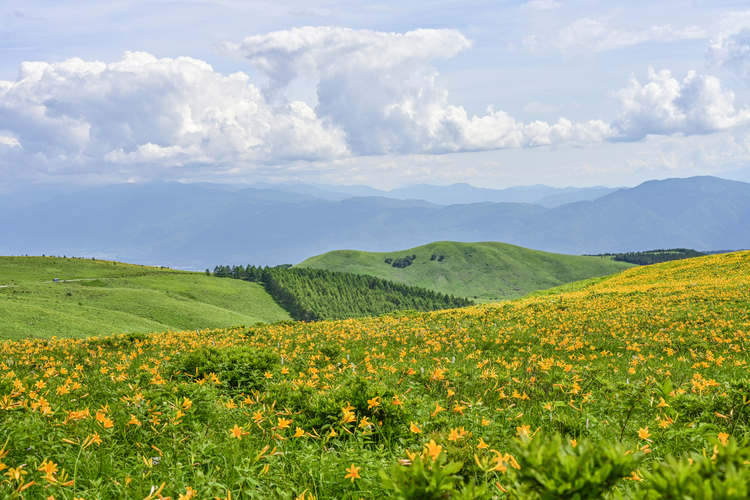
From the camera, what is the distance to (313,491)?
144 inches

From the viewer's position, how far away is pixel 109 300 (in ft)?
250

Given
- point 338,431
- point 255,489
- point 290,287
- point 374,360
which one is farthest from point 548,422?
point 290,287

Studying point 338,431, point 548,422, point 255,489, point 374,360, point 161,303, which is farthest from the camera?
point 161,303

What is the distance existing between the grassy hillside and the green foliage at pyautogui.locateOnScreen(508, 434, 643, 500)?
51.4m

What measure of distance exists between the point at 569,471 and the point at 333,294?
164 metres

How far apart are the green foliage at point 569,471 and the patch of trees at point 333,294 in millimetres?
133461

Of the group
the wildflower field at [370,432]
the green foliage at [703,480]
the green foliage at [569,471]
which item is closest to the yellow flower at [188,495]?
the wildflower field at [370,432]

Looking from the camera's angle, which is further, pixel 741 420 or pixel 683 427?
pixel 741 420

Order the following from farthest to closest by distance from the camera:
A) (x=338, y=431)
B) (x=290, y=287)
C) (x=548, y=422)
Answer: (x=290, y=287), (x=548, y=422), (x=338, y=431)

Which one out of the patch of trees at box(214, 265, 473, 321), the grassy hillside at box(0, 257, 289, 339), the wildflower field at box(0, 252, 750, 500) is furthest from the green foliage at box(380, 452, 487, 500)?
the patch of trees at box(214, 265, 473, 321)

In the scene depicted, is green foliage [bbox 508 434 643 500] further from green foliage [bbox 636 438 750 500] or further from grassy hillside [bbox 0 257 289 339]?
grassy hillside [bbox 0 257 289 339]

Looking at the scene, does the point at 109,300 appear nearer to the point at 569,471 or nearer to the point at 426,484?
the point at 426,484

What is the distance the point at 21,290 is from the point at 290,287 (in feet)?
291

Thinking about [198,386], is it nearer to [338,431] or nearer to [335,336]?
[338,431]
